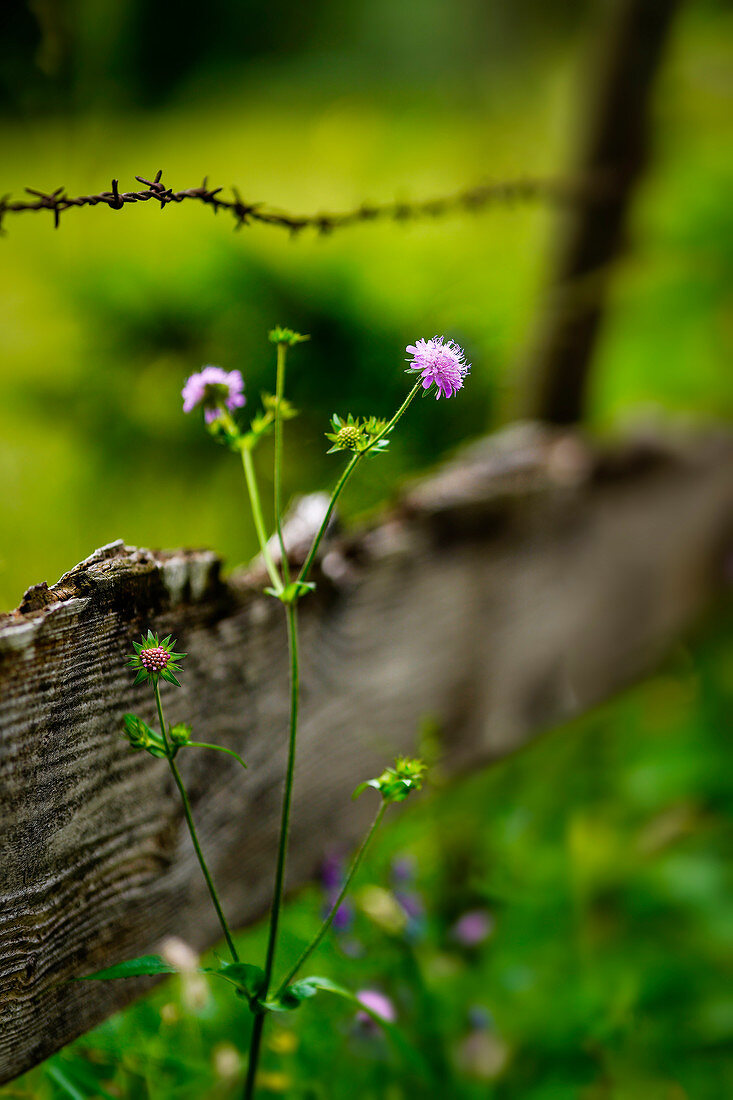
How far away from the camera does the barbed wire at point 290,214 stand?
612 millimetres

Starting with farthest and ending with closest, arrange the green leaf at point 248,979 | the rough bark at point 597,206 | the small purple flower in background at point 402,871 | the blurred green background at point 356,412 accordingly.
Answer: the rough bark at point 597,206
the small purple flower in background at point 402,871
the blurred green background at point 356,412
the green leaf at point 248,979

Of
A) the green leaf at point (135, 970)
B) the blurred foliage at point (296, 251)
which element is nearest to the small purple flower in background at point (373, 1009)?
the green leaf at point (135, 970)

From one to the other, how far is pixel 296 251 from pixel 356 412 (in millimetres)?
1415

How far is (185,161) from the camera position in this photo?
2502 mm

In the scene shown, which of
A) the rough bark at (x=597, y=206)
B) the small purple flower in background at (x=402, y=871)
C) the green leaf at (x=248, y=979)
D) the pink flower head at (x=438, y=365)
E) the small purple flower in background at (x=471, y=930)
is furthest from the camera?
the rough bark at (x=597, y=206)

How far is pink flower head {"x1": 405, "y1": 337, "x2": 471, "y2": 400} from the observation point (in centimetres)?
59

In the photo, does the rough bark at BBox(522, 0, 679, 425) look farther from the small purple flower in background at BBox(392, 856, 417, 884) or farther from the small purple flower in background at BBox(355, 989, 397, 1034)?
the small purple flower in background at BBox(355, 989, 397, 1034)

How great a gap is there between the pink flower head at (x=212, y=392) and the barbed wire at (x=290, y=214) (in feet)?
0.46

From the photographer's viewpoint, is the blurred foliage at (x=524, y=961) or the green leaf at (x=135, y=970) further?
the blurred foliage at (x=524, y=961)

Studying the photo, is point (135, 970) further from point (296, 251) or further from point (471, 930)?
point (296, 251)

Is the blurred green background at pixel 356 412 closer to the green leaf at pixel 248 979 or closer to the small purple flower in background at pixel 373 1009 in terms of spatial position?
the small purple flower in background at pixel 373 1009

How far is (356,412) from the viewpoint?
119 cm

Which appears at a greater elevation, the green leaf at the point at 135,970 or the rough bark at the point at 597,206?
the rough bark at the point at 597,206

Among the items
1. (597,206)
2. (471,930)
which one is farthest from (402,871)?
(597,206)
